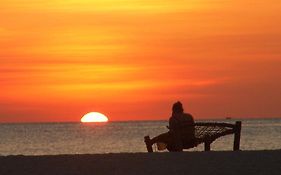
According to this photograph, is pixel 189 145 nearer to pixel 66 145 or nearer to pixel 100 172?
pixel 100 172

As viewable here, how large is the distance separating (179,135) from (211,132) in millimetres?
705

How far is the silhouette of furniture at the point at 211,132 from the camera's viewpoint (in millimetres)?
19875

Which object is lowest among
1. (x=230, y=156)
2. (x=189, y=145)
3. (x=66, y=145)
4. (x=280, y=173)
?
(x=280, y=173)

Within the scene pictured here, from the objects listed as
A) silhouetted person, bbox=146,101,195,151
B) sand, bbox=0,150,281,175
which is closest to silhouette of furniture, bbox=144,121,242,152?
silhouetted person, bbox=146,101,195,151

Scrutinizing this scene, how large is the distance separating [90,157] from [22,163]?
134 centimetres

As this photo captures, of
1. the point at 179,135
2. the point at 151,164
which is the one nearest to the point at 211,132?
the point at 179,135

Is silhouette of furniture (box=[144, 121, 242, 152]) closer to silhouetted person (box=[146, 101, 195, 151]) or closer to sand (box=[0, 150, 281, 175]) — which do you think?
silhouetted person (box=[146, 101, 195, 151])

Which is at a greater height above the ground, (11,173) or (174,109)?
(174,109)

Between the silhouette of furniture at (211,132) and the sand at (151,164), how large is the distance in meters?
2.79

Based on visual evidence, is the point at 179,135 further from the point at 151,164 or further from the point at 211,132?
the point at 151,164

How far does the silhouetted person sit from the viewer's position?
65.3 ft

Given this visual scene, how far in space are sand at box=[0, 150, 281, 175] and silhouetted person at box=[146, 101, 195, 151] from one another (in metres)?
2.74

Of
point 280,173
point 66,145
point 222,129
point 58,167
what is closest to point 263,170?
point 280,173

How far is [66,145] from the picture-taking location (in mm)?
88812
